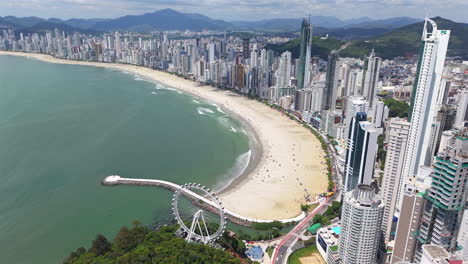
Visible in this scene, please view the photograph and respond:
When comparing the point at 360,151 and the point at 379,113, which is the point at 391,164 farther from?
the point at 379,113

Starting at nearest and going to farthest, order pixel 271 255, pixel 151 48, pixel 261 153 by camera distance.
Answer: pixel 271 255 → pixel 261 153 → pixel 151 48

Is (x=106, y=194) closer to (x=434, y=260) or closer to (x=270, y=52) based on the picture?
(x=434, y=260)

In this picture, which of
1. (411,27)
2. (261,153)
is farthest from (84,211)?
(411,27)

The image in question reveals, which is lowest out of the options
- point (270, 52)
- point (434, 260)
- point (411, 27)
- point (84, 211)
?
point (84, 211)

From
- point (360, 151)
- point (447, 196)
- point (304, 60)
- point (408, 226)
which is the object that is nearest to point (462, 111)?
point (360, 151)

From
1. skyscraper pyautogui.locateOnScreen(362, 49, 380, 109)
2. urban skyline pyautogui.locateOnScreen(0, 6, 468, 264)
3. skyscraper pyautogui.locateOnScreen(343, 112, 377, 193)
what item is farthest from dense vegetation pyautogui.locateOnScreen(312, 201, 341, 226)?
skyscraper pyautogui.locateOnScreen(362, 49, 380, 109)

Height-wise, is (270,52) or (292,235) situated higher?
(270,52)

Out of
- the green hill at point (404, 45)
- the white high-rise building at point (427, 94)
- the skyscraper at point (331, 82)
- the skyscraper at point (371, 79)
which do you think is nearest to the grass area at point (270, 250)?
the white high-rise building at point (427, 94)

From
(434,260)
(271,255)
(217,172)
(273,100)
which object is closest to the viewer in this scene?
(434,260)
